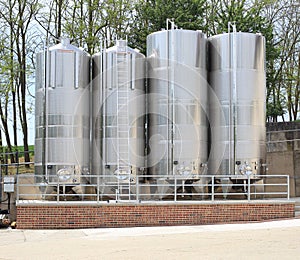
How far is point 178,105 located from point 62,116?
4053mm

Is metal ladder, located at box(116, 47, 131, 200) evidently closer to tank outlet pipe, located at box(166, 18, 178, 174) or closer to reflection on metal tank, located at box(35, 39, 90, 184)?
reflection on metal tank, located at box(35, 39, 90, 184)

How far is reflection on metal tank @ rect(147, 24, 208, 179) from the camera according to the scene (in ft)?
60.1

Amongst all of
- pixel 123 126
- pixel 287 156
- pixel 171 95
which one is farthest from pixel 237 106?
pixel 287 156

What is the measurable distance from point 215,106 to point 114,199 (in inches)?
192

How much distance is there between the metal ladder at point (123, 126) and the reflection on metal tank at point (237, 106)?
9.98ft

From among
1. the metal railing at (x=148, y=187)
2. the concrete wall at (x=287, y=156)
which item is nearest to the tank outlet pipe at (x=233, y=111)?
the metal railing at (x=148, y=187)

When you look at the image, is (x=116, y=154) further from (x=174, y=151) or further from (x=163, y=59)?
(x=163, y=59)

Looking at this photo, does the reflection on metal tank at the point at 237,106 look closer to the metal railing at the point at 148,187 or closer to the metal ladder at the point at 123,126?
the metal railing at the point at 148,187

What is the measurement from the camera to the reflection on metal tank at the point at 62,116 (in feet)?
60.1

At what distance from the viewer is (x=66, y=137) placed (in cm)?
1844

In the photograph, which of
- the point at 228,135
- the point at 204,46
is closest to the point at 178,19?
the point at 204,46

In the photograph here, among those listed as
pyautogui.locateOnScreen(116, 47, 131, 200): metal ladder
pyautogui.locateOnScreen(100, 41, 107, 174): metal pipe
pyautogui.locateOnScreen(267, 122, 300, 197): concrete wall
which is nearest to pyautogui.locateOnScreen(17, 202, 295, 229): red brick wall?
pyautogui.locateOnScreen(116, 47, 131, 200): metal ladder

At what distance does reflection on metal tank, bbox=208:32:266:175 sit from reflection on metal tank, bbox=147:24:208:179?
1.54 feet

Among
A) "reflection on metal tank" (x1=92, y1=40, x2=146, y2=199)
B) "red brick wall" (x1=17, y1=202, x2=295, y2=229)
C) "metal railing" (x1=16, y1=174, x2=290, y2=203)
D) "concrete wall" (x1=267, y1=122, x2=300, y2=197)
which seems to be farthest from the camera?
"concrete wall" (x1=267, y1=122, x2=300, y2=197)
